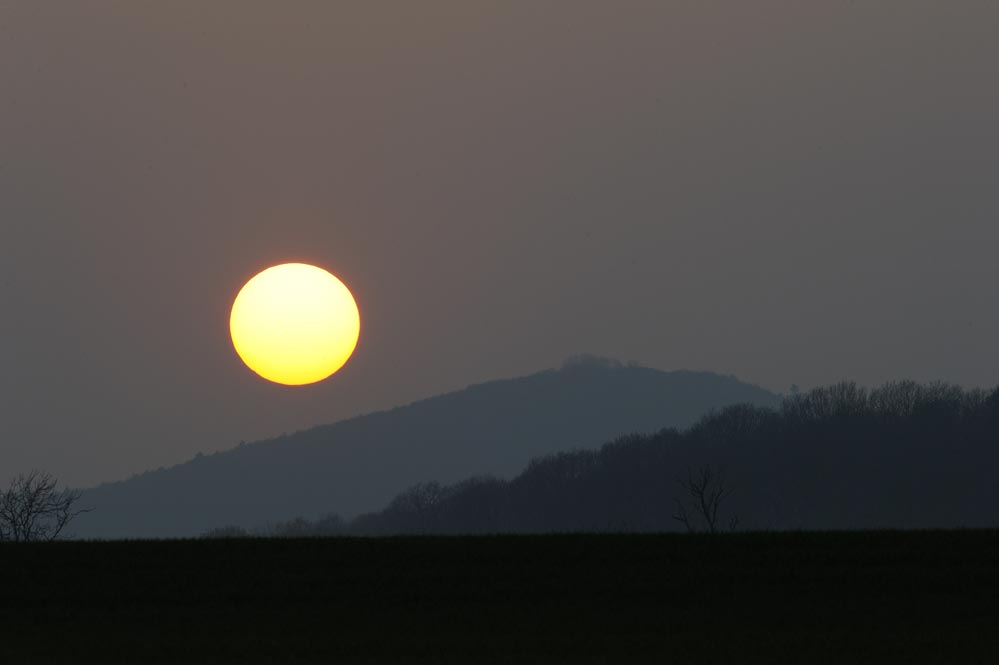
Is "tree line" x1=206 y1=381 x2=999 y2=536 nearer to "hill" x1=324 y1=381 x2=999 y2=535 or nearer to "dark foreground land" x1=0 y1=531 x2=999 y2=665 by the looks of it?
"hill" x1=324 y1=381 x2=999 y2=535

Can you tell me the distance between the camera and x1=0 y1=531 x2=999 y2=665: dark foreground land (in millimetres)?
15797

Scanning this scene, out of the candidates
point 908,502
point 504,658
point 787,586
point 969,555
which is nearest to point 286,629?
point 504,658

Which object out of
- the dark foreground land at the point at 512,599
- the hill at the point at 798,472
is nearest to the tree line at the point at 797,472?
the hill at the point at 798,472

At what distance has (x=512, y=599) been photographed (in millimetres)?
19422

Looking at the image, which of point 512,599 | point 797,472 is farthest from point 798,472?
point 512,599

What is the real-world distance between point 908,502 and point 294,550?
11237 centimetres

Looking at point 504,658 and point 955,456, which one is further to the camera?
point 955,456

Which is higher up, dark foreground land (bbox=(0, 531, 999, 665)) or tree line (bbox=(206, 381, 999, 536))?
tree line (bbox=(206, 381, 999, 536))

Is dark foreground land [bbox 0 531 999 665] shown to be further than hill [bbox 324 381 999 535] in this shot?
No

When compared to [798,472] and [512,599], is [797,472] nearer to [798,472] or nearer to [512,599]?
[798,472]

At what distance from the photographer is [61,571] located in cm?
2158

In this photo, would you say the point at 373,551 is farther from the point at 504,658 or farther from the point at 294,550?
the point at 504,658

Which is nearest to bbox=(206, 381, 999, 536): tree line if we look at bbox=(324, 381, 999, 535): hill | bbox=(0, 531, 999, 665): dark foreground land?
bbox=(324, 381, 999, 535): hill

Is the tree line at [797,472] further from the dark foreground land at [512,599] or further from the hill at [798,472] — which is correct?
the dark foreground land at [512,599]
